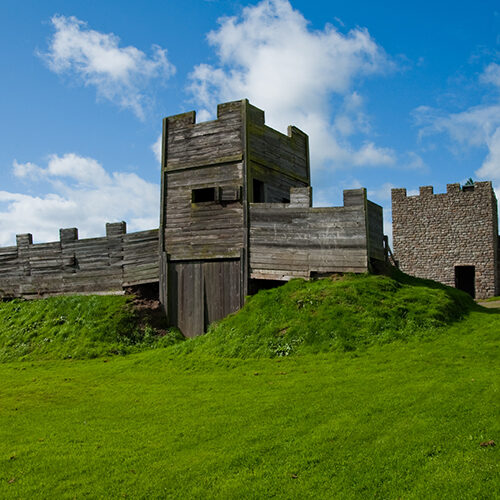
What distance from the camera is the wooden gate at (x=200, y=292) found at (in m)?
18.5

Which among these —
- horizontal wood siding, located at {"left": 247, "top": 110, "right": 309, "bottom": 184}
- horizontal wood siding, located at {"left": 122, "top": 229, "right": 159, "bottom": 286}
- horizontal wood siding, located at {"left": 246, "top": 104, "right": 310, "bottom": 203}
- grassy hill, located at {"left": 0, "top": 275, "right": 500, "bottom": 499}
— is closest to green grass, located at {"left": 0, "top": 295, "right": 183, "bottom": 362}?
grassy hill, located at {"left": 0, "top": 275, "right": 500, "bottom": 499}

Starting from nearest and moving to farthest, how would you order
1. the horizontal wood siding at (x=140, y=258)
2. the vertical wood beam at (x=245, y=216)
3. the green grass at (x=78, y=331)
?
the green grass at (x=78, y=331) → the vertical wood beam at (x=245, y=216) → the horizontal wood siding at (x=140, y=258)

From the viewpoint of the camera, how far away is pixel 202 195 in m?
20.8

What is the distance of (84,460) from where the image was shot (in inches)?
308

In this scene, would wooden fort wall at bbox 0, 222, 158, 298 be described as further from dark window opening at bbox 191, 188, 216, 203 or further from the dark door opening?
the dark door opening

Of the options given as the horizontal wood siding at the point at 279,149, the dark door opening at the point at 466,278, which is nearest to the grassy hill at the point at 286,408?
the horizontal wood siding at the point at 279,149

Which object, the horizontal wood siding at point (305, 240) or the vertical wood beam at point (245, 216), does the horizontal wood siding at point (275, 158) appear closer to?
the vertical wood beam at point (245, 216)

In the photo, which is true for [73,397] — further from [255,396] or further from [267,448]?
[267,448]

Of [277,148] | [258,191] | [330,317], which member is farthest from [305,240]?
[277,148]

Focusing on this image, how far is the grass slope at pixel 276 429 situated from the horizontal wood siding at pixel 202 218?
248 inches

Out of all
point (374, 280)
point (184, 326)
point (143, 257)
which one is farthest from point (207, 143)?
point (374, 280)

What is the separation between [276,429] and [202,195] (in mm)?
13599

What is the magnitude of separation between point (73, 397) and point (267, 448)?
606 centimetres

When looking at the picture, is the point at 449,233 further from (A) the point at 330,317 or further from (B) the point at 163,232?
(A) the point at 330,317
